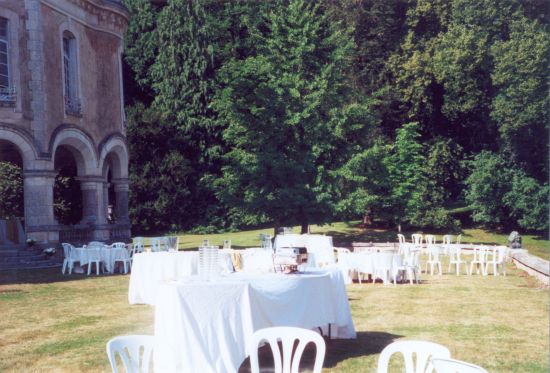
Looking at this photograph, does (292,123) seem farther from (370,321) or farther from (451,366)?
(451,366)

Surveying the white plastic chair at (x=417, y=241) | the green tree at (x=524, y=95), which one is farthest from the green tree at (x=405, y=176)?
the white plastic chair at (x=417, y=241)

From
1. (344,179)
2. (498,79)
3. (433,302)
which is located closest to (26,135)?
(344,179)

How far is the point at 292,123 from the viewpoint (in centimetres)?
2439

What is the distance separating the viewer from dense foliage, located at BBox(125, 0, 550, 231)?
989 inches

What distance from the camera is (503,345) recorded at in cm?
799

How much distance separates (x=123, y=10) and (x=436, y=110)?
18.9 meters

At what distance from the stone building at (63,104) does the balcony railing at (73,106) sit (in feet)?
0.12

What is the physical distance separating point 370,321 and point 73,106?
54.1 feet

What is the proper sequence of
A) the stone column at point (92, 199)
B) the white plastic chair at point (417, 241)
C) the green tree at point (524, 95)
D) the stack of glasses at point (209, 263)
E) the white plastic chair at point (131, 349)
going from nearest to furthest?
the white plastic chair at point (131, 349), the stack of glasses at point (209, 263), the white plastic chair at point (417, 241), the stone column at point (92, 199), the green tree at point (524, 95)

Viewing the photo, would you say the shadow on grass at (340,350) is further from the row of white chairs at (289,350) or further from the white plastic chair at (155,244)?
the white plastic chair at (155,244)

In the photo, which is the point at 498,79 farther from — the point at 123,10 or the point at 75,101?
the point at 75,101

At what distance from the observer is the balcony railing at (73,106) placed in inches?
877

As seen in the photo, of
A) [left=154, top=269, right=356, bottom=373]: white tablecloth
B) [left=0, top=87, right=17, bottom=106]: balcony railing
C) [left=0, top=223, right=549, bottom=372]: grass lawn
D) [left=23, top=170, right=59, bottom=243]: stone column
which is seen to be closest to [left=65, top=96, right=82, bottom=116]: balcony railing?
[left=0, top=87, right=17, bottom=106]: balcony railing

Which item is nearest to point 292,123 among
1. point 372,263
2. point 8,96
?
point 8,96
